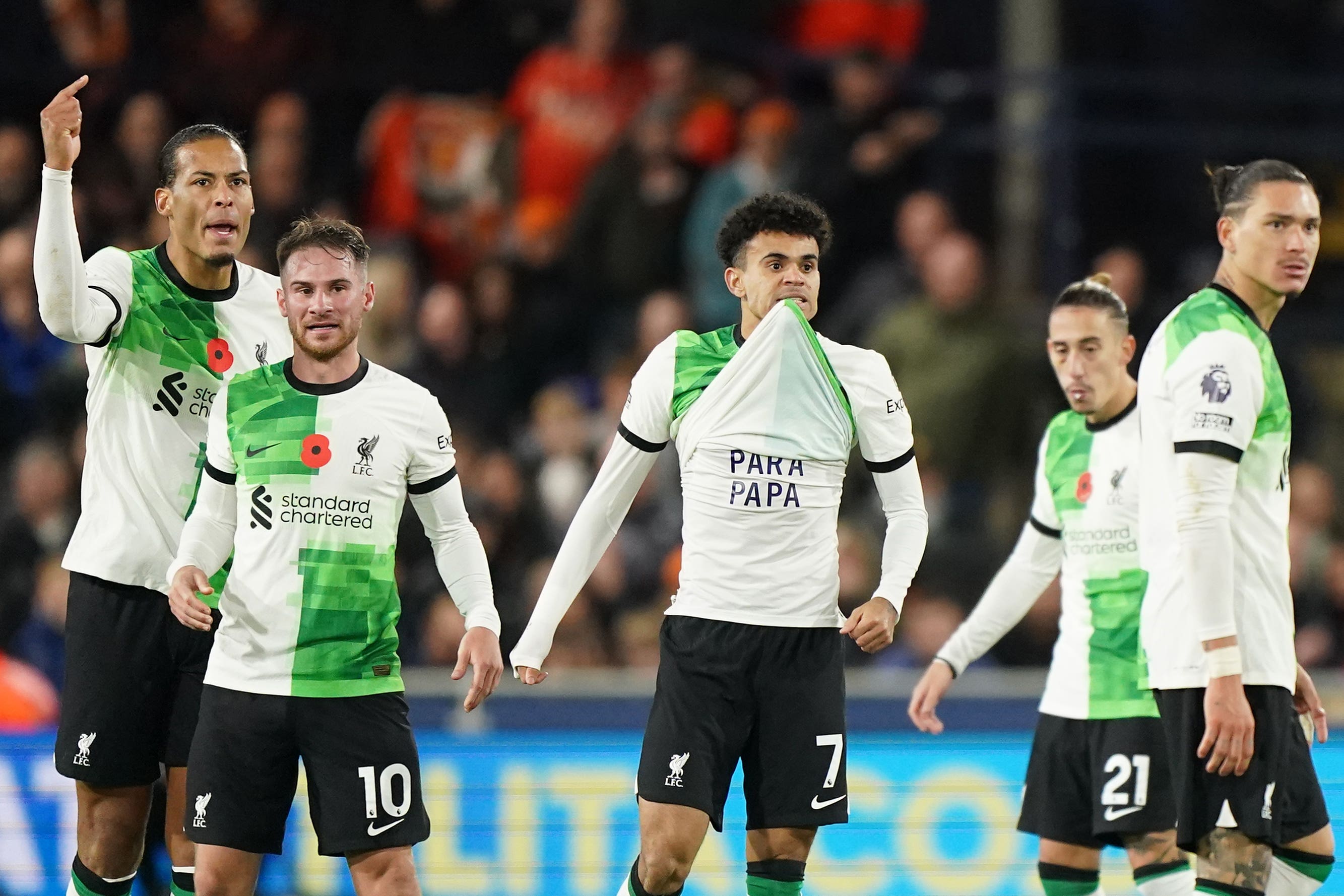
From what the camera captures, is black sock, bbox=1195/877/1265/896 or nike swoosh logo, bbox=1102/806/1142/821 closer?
black sock, bbox=1195/877/1265/896

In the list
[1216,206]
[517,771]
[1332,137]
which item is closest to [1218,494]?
[1216,206]

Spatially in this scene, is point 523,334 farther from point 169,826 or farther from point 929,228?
point 169,826

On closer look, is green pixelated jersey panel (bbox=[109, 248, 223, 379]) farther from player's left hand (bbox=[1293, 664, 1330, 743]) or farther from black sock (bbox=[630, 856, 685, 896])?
player's left hand (bbox=[1293, 664, 1330, 743])

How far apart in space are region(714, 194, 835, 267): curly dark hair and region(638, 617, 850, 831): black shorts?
→ 44.8 inches

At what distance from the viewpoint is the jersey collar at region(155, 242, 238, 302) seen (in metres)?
5.84

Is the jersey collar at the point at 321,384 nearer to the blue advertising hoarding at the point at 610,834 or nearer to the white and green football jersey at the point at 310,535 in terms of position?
the white and green football jersey at the point at 310,535

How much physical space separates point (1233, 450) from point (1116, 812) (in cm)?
A: 188

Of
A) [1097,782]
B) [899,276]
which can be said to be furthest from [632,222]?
[1097,782]

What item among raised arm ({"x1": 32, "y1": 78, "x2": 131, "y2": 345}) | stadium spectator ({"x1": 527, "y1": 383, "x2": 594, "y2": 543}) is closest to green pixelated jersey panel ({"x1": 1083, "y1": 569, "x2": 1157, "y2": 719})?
raised arm ({"x1": 32, "y1": 78, "x2": 131, "y2": 345})

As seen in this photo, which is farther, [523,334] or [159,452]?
[523,334]

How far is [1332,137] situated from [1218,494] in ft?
23.9

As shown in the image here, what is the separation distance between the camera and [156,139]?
1076 centimetres

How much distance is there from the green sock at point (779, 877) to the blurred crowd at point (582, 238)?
4126 mm

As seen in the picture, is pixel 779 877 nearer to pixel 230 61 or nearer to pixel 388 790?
pixel 388 790
